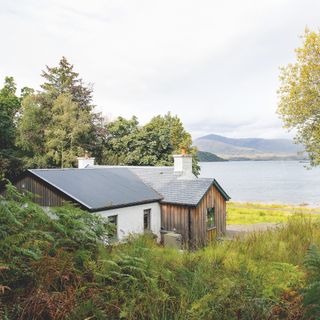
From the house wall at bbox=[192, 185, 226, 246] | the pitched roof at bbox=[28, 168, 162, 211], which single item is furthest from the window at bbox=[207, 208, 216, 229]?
the pitched roof at bbox=[28, 168, 162, 211]

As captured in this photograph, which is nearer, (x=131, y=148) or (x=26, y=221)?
(x=26, y=221)

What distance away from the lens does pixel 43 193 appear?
51.5 feet

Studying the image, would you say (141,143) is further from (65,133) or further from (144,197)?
(144,197)

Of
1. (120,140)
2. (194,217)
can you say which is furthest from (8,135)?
(194,217)

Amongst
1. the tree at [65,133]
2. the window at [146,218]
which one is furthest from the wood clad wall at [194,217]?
the tree at [65,133]

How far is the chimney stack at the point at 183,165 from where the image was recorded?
1905 centimetres

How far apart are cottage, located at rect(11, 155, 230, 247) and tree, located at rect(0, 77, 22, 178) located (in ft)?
48.7

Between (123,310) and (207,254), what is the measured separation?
2.07 m

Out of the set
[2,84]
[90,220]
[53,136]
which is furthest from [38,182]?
[2,84]

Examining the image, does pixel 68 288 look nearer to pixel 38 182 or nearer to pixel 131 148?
pixel 38 182

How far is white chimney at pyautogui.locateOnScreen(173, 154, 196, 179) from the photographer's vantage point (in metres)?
19.0

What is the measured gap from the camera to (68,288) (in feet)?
9.67

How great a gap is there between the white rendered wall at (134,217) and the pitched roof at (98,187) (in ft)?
1.23

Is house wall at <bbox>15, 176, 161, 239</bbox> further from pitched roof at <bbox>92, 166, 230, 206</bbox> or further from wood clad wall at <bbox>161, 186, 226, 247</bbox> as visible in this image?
pitched roof at <bbox>92, 166, 230, 206</bbox>
